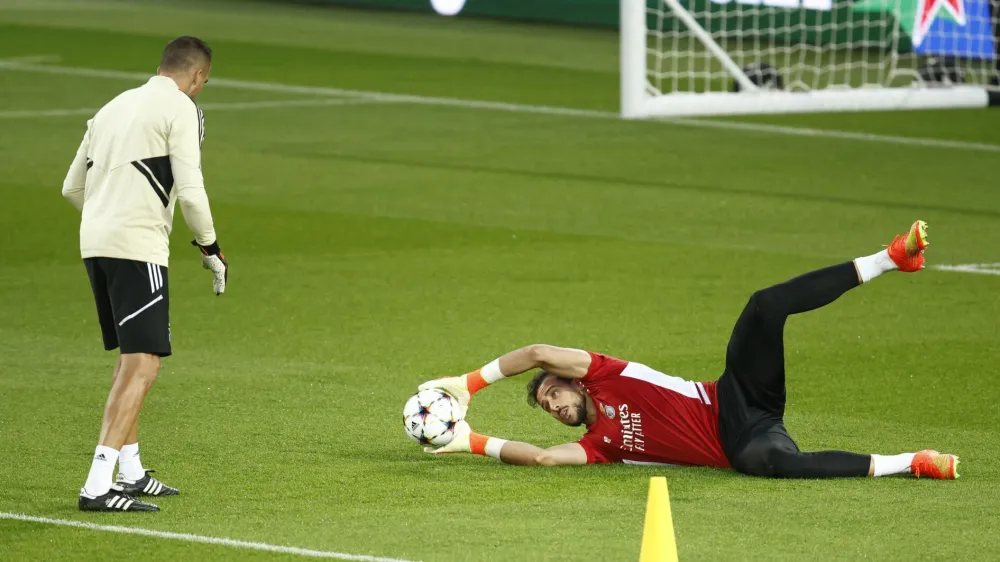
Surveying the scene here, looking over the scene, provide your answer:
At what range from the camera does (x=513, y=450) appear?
8.45 m

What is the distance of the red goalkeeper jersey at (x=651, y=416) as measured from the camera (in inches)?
330

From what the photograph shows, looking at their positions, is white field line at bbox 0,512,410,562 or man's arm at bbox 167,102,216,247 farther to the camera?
man's arm at bbox 167,102,216,247

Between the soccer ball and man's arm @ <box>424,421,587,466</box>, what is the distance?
0.05m

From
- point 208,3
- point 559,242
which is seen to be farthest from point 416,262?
point 208,3

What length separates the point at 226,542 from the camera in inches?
279

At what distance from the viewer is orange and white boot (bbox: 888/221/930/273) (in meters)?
8.43

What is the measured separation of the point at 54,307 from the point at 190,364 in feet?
6.81

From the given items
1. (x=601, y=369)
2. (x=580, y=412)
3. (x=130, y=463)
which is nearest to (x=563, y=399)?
(x=580, y=412)

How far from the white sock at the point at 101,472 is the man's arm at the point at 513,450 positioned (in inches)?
67.9

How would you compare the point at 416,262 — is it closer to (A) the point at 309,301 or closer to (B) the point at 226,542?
(A) the point at 309,301

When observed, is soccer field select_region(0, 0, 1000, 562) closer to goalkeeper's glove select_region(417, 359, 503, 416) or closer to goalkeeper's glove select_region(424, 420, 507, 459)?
goalkeeper's glove select_region(424, 420, 507, 459)

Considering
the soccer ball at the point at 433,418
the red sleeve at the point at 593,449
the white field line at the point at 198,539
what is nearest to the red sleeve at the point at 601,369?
the red sleeve at the point at 593,449

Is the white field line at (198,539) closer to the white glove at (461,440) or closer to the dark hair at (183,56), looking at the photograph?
the white glove at (461,440)

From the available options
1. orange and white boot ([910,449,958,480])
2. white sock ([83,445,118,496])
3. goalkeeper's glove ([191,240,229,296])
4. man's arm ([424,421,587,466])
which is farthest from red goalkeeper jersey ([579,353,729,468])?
white sock ([83,445,118,496])
